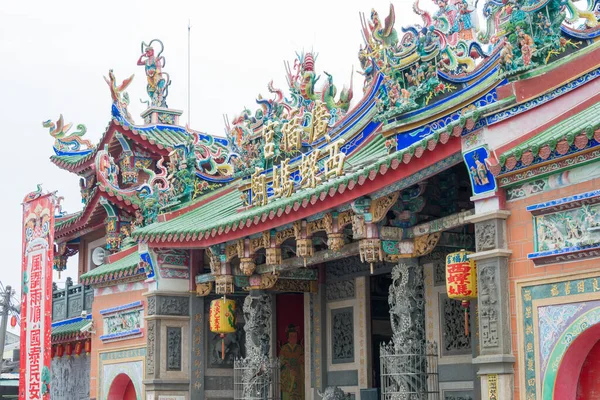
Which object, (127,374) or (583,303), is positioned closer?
(583,303)

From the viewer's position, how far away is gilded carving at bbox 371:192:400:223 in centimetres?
1052

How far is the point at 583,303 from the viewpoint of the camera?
8.10 m

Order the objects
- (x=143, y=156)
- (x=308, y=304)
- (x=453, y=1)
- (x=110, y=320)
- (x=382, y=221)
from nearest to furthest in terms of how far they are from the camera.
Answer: (x=382, y=221) → (x=453, y=1) → (x=308, y=304) → (x=110, y=320) → (x=143, y=156)

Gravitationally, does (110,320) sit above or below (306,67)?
below

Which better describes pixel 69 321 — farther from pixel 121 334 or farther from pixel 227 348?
pixel 227 348

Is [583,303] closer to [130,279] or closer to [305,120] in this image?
[305,120]

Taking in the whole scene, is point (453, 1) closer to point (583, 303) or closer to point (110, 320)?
point (583, 303)

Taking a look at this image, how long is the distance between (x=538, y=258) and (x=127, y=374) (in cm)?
922

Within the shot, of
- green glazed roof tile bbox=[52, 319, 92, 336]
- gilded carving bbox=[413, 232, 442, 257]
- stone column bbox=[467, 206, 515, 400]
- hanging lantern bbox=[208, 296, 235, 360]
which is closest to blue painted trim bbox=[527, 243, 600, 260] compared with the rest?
stone column bbox=[467, 206, 515, 400]

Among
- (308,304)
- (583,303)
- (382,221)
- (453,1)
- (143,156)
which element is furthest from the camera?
(143,156)

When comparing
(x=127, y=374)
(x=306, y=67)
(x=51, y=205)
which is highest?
(x=306, y=67)

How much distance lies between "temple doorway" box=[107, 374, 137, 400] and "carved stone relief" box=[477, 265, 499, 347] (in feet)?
29.0

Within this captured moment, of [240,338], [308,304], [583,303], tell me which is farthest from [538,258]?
[240,338]

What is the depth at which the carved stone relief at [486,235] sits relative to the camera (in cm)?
891
